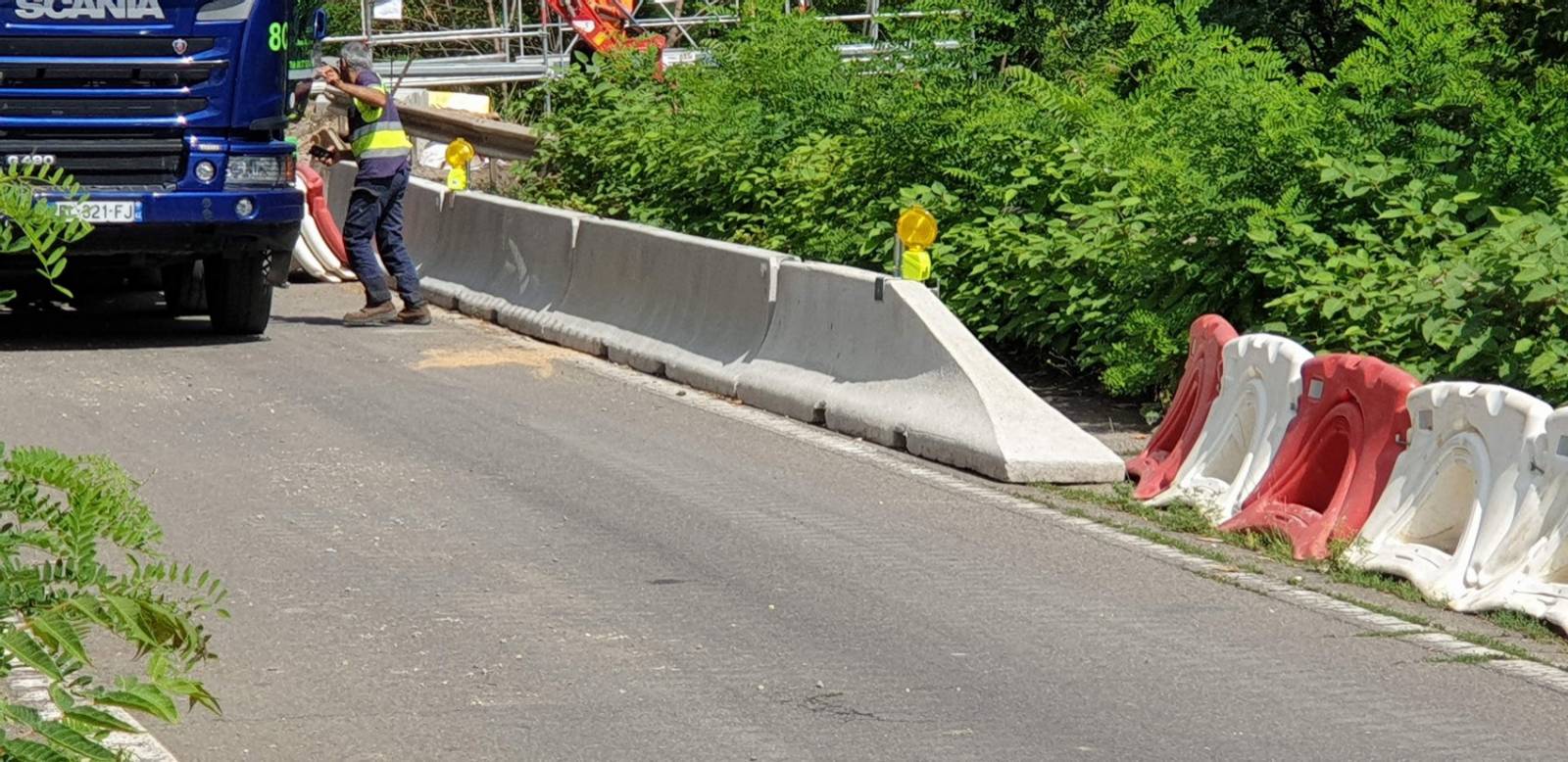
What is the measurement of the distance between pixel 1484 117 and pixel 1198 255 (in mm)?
1556

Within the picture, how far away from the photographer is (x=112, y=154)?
13.6 meters

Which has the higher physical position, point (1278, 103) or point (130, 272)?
point (1278, 103)

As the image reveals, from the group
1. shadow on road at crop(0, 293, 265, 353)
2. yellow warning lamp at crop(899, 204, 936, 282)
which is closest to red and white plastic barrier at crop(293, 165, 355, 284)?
shadow on road at crop(0, 293, 265, 353)

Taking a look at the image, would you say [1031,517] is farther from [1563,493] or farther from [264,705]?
Result: [264,705]

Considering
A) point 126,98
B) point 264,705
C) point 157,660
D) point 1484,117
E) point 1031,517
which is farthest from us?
point 126,98

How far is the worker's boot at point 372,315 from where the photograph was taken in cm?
1533

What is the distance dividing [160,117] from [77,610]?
967 cm

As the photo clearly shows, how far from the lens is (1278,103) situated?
1145 cm

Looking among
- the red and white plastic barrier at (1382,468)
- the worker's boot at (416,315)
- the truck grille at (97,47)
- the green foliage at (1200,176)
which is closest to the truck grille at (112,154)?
the truck grille at (97,47)

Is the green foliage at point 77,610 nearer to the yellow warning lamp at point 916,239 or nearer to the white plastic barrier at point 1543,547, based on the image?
the white plastic barrier at point 1543,547

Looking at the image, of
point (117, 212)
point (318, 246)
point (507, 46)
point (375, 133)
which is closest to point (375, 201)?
point (375, 133)

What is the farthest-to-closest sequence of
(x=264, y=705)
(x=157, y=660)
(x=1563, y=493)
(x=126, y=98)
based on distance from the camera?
(x=126, y=98) < (x=1563, y=493) < (x=264, y=705) < (x=157, y=660)

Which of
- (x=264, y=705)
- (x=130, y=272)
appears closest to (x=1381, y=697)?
(x=264, y=705)

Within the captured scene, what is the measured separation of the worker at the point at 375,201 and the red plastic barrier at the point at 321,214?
299cm
